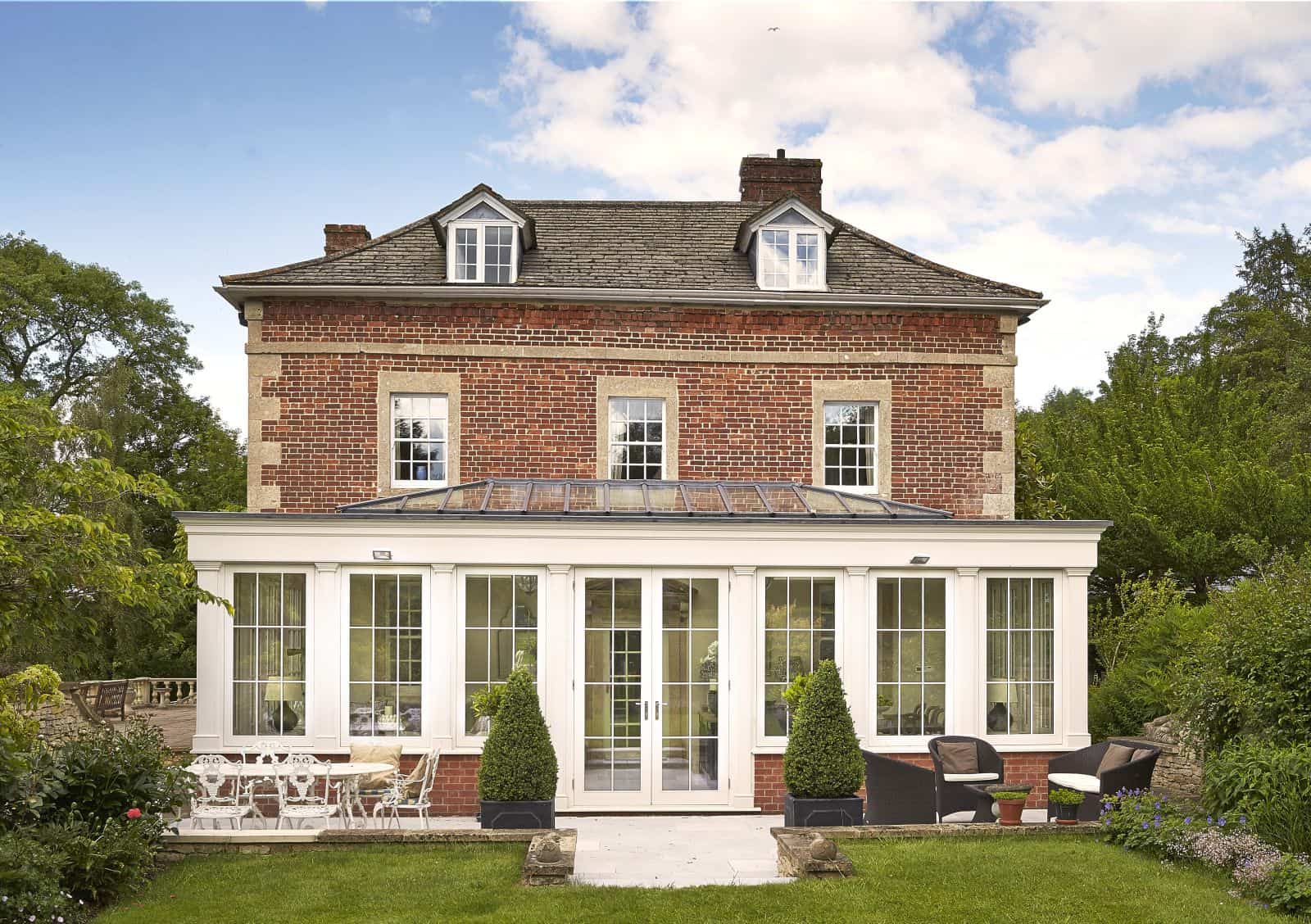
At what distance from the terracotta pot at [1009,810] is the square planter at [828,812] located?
54.7 inches

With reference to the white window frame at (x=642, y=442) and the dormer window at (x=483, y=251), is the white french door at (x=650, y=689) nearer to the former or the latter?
the white window frame at (x=642, y=442)

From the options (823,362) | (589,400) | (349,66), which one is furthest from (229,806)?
(349,66)

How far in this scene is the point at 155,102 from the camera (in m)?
19.0

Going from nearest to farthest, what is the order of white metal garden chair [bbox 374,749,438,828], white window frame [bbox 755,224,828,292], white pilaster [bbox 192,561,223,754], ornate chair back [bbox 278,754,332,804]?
ornate chair back [bbox 278,754,332,804] < white metal garden chair [bbox 374,749,438,828] < white pilaster [bbox 192,561,223,754] < white window frame [bbox 755,224,828,292]

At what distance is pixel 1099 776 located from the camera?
11.1 metres

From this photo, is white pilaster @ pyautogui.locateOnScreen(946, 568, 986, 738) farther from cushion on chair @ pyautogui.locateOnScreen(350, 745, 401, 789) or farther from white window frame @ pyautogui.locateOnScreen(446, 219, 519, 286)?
white window frame @ pyautogui.locateOnScreen(446, 219, 519, 286)

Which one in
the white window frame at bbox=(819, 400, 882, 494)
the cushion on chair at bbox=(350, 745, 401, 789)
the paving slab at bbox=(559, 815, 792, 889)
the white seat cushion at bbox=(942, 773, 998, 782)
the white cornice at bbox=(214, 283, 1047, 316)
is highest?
the white cornice at bbox=(214, 283, 1047, 316)

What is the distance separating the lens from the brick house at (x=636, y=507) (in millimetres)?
12695

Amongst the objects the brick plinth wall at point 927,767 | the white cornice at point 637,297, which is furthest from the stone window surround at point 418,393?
the brick plinth wall at point 927,767

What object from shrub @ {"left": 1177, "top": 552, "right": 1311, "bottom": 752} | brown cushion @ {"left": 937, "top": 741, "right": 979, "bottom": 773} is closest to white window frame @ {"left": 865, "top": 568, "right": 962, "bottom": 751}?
brown cushion @ {"left": 937, "top": 741, "right": 979, "bottom": 773}

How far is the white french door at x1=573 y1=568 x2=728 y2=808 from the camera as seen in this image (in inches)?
499

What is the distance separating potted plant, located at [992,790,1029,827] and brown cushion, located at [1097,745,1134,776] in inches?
39.8

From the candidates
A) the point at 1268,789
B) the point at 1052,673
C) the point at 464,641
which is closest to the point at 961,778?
the point at 1052,673

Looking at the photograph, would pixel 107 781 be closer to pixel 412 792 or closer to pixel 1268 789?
pixel 412 792
